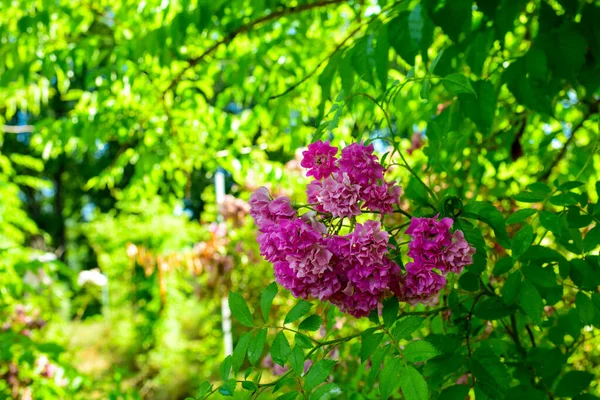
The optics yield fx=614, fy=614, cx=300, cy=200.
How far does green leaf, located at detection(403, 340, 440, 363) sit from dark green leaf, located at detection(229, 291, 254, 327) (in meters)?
0.20

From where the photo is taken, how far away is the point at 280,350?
2.45 feet

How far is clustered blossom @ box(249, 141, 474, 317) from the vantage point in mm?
693

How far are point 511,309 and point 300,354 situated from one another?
1.12ft

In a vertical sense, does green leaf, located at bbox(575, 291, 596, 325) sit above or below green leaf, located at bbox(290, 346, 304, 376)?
above

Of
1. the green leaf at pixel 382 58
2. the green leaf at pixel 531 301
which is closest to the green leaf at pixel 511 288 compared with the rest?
the green leaf at pixel 531 301

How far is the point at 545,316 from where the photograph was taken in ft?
4.25

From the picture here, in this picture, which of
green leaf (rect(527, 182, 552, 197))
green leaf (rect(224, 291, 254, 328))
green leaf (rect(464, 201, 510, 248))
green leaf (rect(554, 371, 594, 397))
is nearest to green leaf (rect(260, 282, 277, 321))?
green leaf (rect(224, 291, 254, 328))

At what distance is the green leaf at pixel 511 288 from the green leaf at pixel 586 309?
4.2 inches

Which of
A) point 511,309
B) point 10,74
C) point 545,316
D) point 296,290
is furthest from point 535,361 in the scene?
point 10,74

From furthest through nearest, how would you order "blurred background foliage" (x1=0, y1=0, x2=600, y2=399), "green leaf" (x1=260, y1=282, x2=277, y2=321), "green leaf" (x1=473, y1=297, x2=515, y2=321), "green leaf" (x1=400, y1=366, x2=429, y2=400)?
"blurred background foliage" (x1=0, y1=0, x2=600, y2=399) → "green leaf" (x1=473, y1=297, x2=515, y2=321) → "green leaf" (x1=260, y1=282, x2=277, y2=321) → "green leaf" (x1=400, y1=366, x2=429, y2=400)

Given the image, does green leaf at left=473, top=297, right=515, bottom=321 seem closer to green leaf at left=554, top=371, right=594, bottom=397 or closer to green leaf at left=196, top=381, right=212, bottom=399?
green leaf at left=554, top=371, right=594, bottom=397

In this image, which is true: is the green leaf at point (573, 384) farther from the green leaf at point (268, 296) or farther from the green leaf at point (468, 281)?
the green leaf at point (268, 296)

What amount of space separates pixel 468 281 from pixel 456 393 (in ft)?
0.51

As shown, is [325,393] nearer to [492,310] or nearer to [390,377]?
[390,377]
